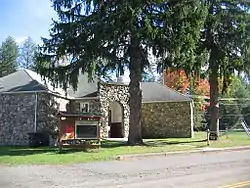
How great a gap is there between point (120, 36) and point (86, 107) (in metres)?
10.7

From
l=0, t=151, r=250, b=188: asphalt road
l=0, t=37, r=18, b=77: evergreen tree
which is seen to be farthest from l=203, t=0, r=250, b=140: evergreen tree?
l=0, t=37, r=18, b=77: evergreen tree

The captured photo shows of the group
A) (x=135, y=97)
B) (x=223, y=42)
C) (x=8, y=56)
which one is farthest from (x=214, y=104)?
(x=8, y=56)

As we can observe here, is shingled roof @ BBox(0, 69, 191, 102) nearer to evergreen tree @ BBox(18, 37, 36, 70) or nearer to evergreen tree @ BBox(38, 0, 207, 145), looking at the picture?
evergreen tree @ BBox(38, 0, 207, 145)

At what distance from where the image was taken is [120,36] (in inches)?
1026

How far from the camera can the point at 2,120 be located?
3064cm

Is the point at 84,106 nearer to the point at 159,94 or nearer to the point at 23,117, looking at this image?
the point at 23,117

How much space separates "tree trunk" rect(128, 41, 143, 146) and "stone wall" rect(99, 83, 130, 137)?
7614 mm

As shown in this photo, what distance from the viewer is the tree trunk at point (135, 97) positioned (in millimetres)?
27562

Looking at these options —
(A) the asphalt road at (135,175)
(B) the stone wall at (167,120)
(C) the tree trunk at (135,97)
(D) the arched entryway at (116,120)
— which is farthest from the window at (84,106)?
(A) the asphalt road at (135,175)

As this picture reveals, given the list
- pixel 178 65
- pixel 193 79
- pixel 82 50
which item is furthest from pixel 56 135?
pixel 193 79

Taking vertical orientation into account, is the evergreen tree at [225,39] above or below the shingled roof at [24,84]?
above

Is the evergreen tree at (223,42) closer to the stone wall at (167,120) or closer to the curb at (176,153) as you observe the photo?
the stone wall at (167,120)

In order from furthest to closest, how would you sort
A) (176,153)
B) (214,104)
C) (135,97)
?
(214,104), (135,97), (176,153)

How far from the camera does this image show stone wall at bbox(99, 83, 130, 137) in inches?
1396
